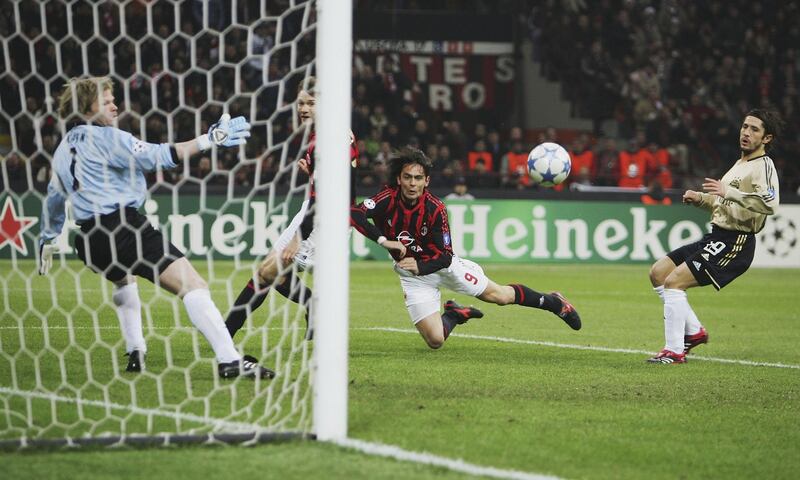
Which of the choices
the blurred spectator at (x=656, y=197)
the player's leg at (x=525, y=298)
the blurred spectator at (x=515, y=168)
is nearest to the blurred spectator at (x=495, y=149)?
A: the blurred spectator at (x=515, y=168)

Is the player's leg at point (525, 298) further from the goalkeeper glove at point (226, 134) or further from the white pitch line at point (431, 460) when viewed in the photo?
the white pitch line at point (431, 460)

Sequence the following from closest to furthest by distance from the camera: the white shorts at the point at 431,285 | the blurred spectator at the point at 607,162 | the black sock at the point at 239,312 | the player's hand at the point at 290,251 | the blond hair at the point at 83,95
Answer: the blond hair at the point at 83,95 → the player's hand at the point at 290,251 → the black sock at the point at 239,312 → the white shorts at the point at 431,285 → the blurred spectator at the point at 607,162

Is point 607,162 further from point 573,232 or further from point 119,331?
point 119,331

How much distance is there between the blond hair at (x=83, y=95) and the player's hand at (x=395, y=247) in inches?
88.9

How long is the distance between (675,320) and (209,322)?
3734 millimetres

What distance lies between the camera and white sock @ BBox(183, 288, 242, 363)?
6480 mm

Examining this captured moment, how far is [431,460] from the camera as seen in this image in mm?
4777

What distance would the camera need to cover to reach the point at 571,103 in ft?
84.4

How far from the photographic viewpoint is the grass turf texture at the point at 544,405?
188 inches

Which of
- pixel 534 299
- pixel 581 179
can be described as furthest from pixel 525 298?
pixel 581 179

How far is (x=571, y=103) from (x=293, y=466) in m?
22.0

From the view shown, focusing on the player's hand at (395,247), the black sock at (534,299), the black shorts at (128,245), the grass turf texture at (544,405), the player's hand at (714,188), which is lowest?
the grass turf texture at (544,405)

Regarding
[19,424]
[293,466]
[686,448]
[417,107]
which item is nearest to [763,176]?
[686,448]

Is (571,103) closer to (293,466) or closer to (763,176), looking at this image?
(763,176)
